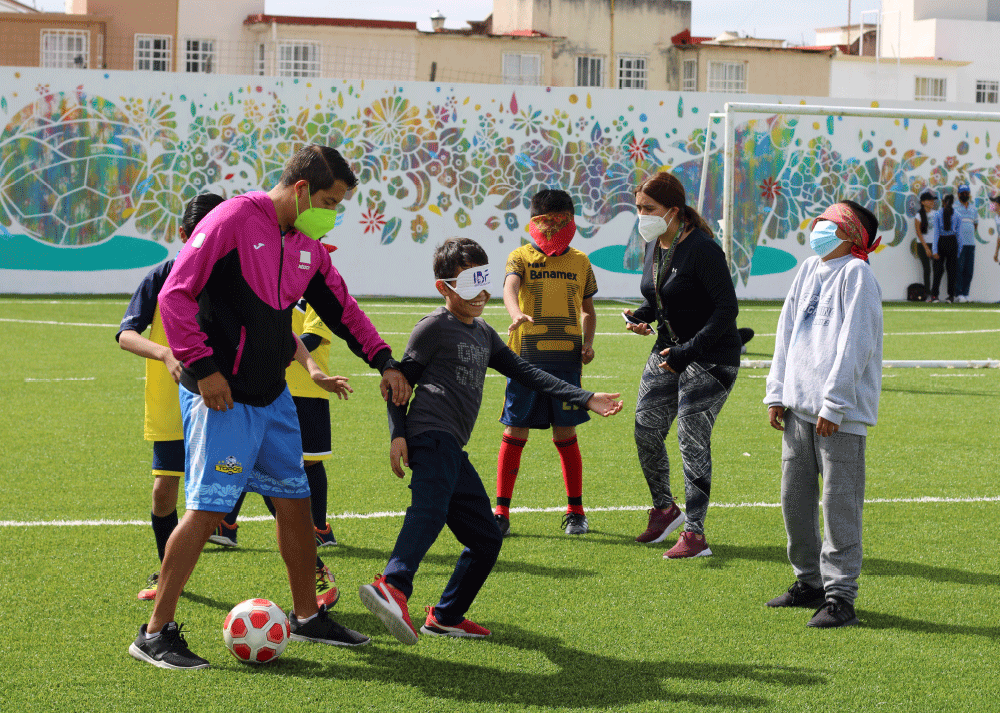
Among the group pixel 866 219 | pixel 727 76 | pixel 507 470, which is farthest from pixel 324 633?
pixel 727 76

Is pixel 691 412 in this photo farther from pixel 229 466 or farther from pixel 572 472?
pixel 229 466

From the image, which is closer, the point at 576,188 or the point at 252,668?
the point at 252,668

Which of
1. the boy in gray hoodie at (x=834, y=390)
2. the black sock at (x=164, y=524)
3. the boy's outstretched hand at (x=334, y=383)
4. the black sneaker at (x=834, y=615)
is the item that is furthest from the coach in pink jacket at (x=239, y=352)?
the black sneaker at (x=834, y=615)

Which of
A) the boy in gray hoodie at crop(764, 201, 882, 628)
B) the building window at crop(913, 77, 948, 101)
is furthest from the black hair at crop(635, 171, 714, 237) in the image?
the building window at crop(913, 77, 948, 101)

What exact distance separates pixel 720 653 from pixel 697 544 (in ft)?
4.61

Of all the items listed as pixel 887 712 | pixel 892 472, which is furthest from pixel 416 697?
pixel 892 472

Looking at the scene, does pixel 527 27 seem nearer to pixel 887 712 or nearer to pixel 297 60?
pixel 297 60

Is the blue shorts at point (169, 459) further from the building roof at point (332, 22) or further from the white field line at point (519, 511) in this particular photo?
the building roof at point (332, 22)

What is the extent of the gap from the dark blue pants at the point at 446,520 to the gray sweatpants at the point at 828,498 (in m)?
1.33

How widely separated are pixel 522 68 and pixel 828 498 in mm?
39545

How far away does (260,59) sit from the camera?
43281mm

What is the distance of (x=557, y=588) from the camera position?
5.29 m

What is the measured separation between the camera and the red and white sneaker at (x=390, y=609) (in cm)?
399

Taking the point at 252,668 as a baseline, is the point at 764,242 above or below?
above
